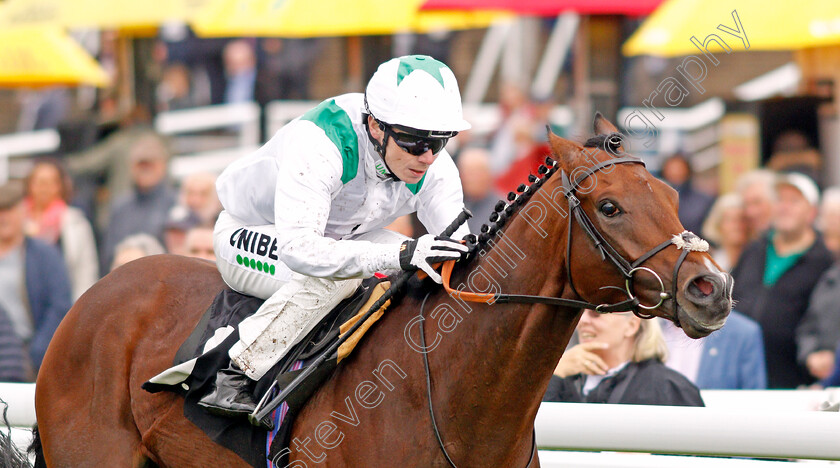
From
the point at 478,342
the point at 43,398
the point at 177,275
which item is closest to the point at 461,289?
the point at 478,342

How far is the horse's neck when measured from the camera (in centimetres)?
332

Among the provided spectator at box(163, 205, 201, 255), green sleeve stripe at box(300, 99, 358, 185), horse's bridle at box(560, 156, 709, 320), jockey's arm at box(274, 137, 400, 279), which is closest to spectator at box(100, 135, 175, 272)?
spectator at box(163, 205, 201, 255)

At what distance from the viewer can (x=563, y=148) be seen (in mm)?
3299

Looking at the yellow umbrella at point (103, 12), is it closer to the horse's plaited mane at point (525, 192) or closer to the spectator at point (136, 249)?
the spectator at point (136, 249)

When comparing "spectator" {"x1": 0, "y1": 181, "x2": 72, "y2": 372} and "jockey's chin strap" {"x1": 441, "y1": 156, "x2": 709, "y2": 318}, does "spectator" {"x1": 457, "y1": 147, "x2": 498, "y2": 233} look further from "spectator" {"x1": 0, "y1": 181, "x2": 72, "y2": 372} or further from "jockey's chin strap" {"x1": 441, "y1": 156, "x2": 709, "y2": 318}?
"jockey's chin strap" {"x1": 441, "y1": 156, "x2": 709, "y2": 318}

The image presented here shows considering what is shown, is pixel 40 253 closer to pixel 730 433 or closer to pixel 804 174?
pixel 730 433

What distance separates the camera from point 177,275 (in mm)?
4211

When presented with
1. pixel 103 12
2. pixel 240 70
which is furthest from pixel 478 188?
pixel 103 12

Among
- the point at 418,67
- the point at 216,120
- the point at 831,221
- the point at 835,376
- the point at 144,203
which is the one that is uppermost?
the point at 418,67

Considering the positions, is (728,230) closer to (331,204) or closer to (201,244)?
(201,244)

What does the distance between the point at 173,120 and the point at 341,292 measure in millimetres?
8729

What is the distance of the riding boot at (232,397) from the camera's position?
3.61 m

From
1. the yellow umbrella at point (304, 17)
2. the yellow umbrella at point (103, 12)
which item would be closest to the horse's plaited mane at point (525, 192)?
the yellow umbrella at point (304, 17)

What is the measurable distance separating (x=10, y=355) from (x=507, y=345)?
166 inches
